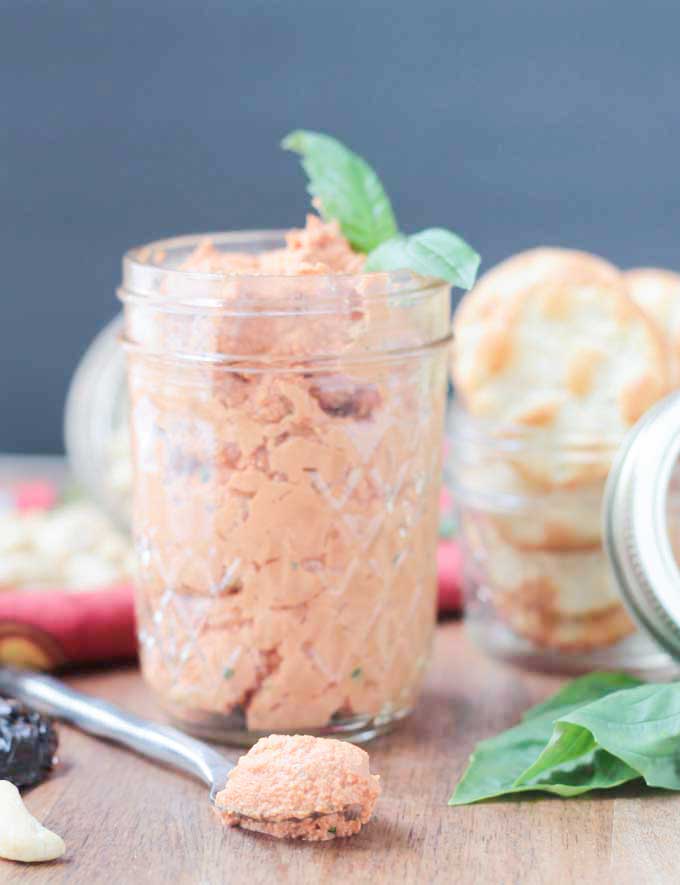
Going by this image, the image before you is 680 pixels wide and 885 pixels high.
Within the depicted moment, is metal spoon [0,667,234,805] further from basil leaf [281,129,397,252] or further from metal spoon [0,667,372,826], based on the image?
basil leaf [281,129,397,252]

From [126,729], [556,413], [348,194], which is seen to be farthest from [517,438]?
[126,729]

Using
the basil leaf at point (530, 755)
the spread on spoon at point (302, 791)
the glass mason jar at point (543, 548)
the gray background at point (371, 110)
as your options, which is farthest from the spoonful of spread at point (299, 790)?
the gray background at point (371, 110)

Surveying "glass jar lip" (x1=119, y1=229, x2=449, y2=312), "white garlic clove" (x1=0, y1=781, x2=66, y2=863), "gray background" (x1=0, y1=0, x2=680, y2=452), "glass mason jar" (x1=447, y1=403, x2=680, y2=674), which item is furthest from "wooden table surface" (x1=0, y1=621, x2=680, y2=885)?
"gray background" (x1=0, y1=0, x2=680, y2=452)

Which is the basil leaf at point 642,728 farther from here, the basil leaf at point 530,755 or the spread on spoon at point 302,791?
the spread on spoon at point 302,791

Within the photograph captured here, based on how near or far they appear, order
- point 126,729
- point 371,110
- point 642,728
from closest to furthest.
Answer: point 642,728 < point 126,729 < point 371,110

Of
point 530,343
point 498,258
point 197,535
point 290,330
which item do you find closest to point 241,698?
point 197,535

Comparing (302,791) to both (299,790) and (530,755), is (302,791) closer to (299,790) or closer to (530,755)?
(299,790)
